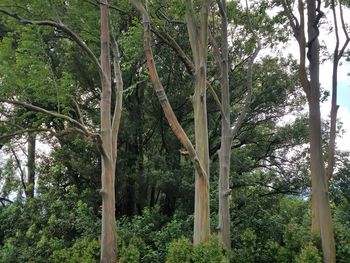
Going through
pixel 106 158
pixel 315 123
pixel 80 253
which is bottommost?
pixel 80 253

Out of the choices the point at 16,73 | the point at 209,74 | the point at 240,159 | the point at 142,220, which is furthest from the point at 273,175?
the point at 16,73

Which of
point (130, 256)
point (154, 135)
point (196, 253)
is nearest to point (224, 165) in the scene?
point (196, 253)

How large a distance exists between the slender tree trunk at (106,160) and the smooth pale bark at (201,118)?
160 cm

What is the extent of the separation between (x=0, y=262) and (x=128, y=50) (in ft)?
18.7

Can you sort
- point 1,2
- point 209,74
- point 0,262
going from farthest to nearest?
point 209,74, point 0,262, point 1,2

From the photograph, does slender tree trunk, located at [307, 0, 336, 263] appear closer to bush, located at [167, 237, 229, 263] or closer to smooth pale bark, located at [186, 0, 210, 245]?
bush, located at [167, 237, 229, 263]

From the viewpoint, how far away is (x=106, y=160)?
7535 millimetres

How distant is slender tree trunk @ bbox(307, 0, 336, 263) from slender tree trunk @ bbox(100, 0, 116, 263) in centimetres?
360

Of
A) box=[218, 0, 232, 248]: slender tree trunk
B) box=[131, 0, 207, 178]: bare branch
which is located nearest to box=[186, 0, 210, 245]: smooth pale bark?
box=[131, 0, 207, 178]: bare branch

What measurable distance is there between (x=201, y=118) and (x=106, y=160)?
1967 millimetres

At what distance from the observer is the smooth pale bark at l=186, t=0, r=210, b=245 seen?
6703mm

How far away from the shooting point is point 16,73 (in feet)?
23.1

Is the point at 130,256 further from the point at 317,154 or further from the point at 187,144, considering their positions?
the point at 317,154

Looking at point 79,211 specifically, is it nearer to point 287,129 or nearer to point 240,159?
point 240,159
